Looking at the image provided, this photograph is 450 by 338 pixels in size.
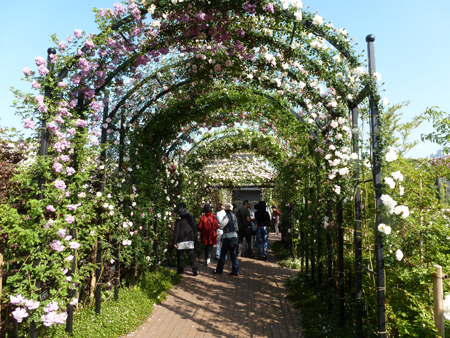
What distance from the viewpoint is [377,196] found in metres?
3.49

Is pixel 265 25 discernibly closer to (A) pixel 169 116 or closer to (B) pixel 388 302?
(A) pixel 169 116

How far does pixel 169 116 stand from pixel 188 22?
2.47 meters

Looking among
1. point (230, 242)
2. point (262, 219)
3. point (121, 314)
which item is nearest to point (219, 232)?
point (262, 219)

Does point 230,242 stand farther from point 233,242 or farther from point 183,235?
point 183,235

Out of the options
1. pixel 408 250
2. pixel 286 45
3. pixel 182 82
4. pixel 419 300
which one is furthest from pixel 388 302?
pixel 182 82

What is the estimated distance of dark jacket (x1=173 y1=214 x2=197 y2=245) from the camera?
7652 millimetres

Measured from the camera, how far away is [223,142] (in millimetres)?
11508

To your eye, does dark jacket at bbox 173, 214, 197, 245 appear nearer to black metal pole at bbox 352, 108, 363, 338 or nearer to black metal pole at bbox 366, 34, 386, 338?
black metal pole at bbox 352, 108, 363, 338

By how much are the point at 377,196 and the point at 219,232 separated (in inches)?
253

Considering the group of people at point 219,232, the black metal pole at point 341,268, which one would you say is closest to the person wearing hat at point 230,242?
the group of people at point 219,232

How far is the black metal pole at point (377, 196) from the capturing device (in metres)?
3.36

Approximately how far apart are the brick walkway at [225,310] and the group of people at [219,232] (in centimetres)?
45

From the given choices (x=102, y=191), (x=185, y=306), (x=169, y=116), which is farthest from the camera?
Answer: (x=169, y=116)

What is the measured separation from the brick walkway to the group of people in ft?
1.48
